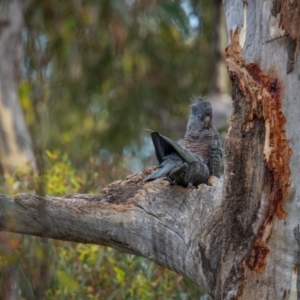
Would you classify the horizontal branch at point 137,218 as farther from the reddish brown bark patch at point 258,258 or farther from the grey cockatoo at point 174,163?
the reddish brown bark patch at point 258,258

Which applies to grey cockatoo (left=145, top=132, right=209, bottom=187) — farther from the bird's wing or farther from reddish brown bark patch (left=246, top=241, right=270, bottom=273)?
A: reddish brown bark patch (left=246, top=241, right=270, bottom=273)

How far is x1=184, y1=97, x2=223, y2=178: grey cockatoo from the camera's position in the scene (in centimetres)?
286

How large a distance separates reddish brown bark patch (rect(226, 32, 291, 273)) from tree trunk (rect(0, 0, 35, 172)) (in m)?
3.90

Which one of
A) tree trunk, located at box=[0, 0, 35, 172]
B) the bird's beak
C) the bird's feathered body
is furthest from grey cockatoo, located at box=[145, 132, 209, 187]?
tree trunk, located at box=[0, 0, 35, 172]

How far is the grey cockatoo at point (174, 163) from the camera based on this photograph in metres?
2.44

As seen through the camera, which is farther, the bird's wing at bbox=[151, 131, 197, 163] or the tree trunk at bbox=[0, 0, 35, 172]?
the tree trunk at bbox=[0, 0, 35, 172]

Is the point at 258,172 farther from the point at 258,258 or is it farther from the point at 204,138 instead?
the point at 204,138

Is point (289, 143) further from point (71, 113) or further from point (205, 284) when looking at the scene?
point (71, 113)

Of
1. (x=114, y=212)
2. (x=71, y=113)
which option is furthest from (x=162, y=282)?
(x=71, y=113)

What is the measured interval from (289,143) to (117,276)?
1866 millimetres

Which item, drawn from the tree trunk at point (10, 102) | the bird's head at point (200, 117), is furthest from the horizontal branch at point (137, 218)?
the tree trunk at point (10, 102)

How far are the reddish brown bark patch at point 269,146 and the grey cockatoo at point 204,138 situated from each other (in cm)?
67

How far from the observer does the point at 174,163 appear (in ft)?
8.10

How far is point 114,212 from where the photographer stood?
8.24 ft
